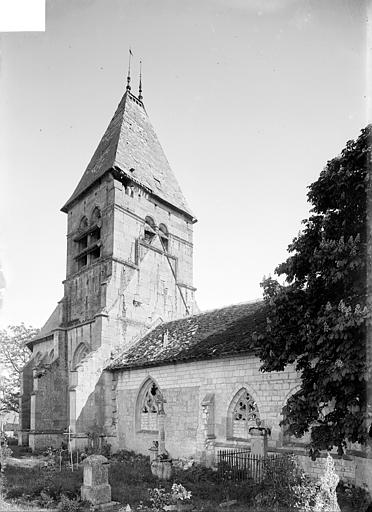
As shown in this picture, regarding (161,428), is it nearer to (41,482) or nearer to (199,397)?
(199,397)

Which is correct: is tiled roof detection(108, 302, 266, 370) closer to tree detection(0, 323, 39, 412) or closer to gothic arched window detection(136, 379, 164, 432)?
gothic arched window detection(136, 379, 164, 432)

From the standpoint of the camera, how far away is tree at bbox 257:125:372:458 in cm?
849

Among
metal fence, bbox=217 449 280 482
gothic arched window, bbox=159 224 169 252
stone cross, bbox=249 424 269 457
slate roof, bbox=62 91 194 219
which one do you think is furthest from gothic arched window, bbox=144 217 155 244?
stone cross, bbox=249 424 269 457

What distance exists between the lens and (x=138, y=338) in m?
21.6

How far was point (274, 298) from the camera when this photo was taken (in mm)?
10141

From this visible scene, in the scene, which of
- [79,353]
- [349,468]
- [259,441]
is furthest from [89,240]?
[349,468]

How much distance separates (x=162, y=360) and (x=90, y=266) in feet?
26.8

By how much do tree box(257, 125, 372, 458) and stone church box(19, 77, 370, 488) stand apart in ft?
12.2

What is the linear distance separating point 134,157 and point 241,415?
16348mm

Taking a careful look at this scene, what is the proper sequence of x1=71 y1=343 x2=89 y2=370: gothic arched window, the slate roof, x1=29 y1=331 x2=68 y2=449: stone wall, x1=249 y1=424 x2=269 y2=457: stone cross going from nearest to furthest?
1. x1=249 y1=424 x2=269 y2=457: stone cross
2. x1=29 y1=331 x2=68 y2=449: stone wall
3. x1=71 y1=343 x2=89 y2=370: gothic arched window
4. the slate roof

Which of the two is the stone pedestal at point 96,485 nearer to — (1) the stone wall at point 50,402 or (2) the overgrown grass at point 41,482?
(2) the overgrown grass at point 41,482

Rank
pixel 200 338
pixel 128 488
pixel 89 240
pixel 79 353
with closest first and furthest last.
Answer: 1. pixel 128 488
2. pixel 200 338
3. pixel 79 353
4. pixel 89 240

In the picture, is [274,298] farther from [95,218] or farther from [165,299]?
[95,218]

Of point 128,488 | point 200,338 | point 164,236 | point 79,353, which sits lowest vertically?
point 128,488
